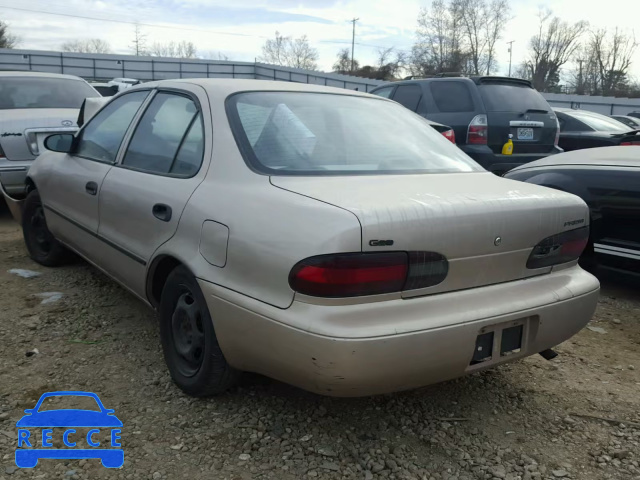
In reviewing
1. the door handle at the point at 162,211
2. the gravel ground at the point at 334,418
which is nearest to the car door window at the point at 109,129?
the door handle at the point at 162,211

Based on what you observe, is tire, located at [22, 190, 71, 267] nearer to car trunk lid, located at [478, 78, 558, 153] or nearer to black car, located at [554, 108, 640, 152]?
car trunk lid, located at [478, 78, 558, 153]

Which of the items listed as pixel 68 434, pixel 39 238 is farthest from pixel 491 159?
pixel 68 434

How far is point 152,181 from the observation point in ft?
10.2

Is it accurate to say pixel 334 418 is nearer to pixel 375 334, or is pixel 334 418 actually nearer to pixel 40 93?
pixel 375 334

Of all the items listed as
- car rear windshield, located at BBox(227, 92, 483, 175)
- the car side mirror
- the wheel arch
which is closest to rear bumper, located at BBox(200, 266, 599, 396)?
the wheel arch

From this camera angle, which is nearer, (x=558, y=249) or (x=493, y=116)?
(x=558, y=249)

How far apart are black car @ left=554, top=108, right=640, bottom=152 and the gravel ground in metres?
6.91

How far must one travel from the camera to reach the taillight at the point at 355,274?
83.4 inches

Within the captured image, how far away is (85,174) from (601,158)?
379 cm

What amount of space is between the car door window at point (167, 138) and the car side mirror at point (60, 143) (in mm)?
932

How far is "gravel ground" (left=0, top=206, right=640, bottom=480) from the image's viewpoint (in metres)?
2.40

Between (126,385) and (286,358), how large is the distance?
46.5 inches

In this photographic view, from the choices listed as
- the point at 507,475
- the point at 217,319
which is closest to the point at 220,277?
the point at 217,319

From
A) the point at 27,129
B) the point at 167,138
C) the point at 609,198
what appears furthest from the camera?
the point at 27,129
